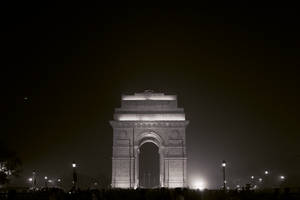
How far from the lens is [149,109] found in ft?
236

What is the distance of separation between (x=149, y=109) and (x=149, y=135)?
3.42 meters

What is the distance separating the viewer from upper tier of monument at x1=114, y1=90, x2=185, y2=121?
71.4 m

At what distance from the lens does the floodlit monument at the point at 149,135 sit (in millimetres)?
70438

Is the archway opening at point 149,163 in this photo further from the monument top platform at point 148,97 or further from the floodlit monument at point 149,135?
the floodlit monument at point 149,135

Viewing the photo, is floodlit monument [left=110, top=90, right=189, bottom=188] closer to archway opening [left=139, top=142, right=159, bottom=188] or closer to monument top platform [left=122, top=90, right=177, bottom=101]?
monument top platform [left=122, top=90, right=177, bottom=101]

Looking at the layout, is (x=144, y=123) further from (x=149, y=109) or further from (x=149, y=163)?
(x=149, y=163)

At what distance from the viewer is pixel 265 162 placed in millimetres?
100312

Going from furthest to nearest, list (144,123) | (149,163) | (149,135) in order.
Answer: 1. (149,163)
2. (149,135)
3. (144,123)

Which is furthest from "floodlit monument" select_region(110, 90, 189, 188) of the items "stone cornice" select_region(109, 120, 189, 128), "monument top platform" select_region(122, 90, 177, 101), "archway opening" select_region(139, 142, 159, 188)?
"archway opening" select_region(139, 142, 159, 188)

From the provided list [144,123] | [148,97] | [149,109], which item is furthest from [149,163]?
[144,123]

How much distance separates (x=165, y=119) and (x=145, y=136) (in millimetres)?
3611

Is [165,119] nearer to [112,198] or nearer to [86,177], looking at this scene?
[86,177]

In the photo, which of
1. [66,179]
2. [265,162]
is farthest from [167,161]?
[265,162]

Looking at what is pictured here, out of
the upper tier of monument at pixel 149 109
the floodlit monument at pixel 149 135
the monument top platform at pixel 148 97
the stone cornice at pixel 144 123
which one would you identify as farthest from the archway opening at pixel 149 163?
the stone cornice at pixel 144 123
